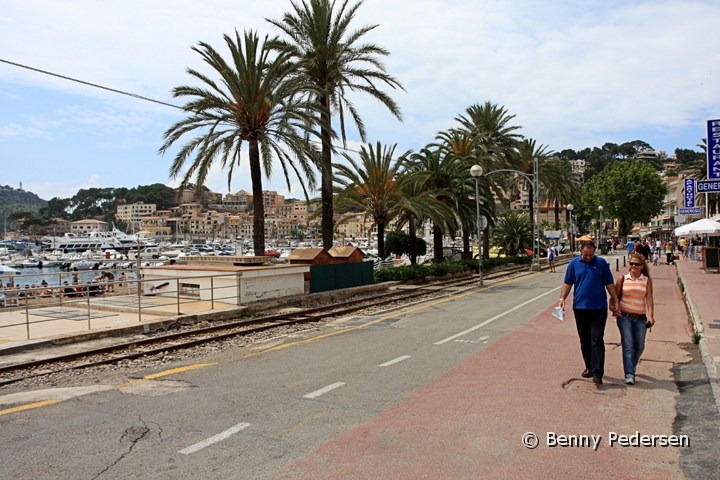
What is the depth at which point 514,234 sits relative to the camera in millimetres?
49594

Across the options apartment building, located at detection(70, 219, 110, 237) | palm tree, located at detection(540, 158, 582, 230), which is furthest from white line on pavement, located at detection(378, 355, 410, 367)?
apartment building, located at detection(70, 219, 110, 237)

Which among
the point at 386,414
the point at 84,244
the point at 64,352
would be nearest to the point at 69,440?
the point at 386,414

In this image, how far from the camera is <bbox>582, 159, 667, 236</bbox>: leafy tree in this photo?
259 feet

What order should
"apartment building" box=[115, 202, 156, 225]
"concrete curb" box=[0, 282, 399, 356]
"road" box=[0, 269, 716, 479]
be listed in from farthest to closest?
"apartment building" box=[115, 202, 156, 225] → "concrete curb" box=[0, 282, 399, 356] → "road" box=[0, 269, 716, 479]

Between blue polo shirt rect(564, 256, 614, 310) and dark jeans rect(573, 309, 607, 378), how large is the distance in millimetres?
89

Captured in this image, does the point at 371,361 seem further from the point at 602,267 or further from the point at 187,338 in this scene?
the point at 187,338

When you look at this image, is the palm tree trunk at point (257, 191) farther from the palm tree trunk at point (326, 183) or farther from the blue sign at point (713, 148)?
the blue sign at point (713, 148)

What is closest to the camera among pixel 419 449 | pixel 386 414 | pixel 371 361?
pixel 419 449

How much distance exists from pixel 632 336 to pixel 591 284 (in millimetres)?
806

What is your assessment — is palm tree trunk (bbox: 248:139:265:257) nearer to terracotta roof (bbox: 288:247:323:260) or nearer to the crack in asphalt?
terracotta roof (bbox: 288:247:323:260)

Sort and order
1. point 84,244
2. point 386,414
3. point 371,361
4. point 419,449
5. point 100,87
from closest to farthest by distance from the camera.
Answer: point 419,449
point 386,414
point 371,361
point 100,87
point 84,244

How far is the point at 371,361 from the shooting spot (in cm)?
886

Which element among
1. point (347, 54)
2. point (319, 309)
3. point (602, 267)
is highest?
point (347, 54)

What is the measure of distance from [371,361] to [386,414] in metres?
2.88
